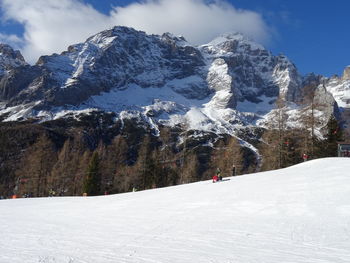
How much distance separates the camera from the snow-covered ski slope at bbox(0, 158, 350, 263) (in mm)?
9961

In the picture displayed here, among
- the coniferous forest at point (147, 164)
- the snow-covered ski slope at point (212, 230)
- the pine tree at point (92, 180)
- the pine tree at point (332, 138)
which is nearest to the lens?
the snow-covered ski slope at point (212, 230)

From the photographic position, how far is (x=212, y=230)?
45.3 ft

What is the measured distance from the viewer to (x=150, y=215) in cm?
1827

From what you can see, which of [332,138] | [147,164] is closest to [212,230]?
[332,138]

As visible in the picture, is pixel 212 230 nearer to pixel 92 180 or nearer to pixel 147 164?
pixel 147 164

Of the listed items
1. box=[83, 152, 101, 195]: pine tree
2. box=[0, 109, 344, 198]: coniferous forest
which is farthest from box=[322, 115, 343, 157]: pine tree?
box=[83, 152, 101, 195]: pine tree

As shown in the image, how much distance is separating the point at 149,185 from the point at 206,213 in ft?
150

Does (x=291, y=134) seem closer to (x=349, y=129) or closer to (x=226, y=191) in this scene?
(x=349, y=129)

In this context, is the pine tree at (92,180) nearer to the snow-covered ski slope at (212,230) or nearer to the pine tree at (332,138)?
the pine tree at (332,138)

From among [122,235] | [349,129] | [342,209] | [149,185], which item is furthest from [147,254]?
[149,185]

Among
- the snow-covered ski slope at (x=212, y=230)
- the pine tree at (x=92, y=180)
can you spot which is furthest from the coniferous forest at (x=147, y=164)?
the snow-covered ski slope at (x=212, y=230)

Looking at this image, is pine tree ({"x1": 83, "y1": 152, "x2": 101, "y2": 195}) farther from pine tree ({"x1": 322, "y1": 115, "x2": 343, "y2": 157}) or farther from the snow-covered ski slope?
the snow-covered ski slope

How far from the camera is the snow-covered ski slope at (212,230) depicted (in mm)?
9961

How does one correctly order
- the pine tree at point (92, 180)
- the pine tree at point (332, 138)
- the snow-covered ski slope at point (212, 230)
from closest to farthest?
the snow-covered ski slope at point (212, 230), the pine tree at point (332, 138), the pine tree at point (92, 180)
